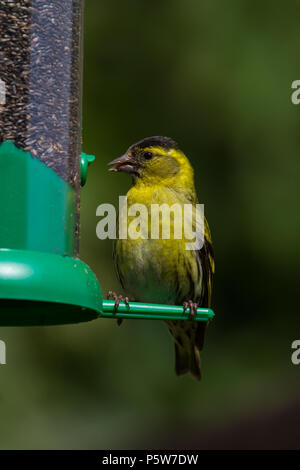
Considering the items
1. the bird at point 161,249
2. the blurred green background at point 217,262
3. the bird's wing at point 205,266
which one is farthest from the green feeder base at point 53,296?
the blurred green background at point 217,262

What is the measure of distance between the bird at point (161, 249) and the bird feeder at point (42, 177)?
3.52ft

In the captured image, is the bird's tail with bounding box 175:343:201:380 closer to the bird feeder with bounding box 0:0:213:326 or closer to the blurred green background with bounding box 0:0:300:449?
the blurred green background with bounding box 0:0:300:449

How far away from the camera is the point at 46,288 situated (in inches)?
173

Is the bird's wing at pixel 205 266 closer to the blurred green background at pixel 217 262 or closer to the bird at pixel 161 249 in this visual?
the bird at pixel 161 249

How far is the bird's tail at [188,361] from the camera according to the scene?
688cm

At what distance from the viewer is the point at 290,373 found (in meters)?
7.41

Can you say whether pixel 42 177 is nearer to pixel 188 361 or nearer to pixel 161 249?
pixel 161 249

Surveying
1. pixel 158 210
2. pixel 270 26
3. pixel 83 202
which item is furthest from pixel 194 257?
pixel 270 26

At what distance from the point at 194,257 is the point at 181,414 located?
1.60 meters

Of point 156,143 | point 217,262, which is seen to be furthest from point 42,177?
point 217,262

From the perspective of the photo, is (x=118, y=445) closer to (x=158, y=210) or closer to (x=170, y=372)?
(x=170, y=372)

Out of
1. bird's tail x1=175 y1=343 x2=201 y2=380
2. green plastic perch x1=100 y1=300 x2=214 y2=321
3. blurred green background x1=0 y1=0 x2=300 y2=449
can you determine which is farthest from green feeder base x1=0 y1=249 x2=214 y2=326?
blurred green background x1=0 y1=0 x2=300 y2=449

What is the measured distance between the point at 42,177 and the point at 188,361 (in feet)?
8.23

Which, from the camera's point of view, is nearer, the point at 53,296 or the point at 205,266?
the point at 53,296
